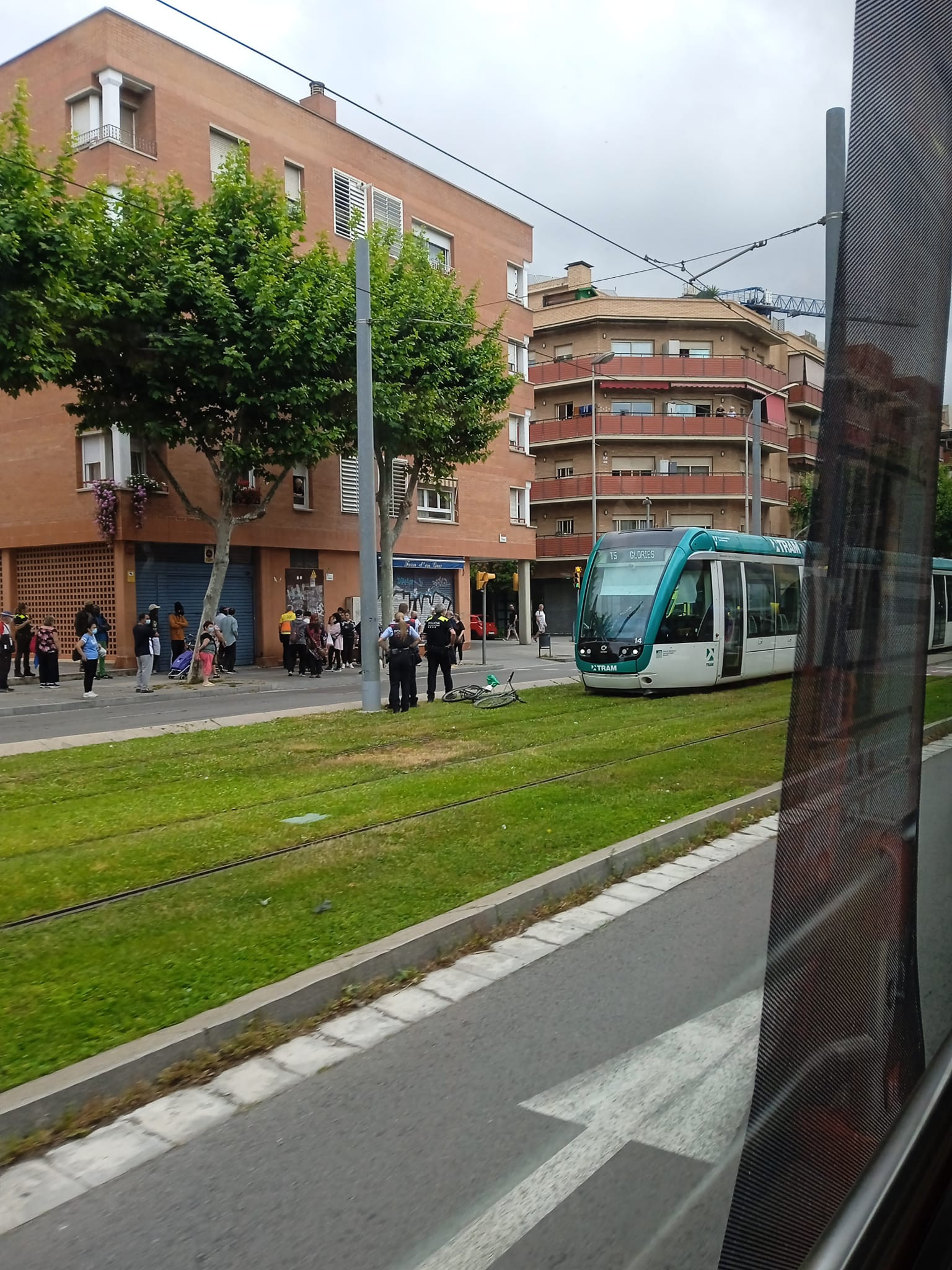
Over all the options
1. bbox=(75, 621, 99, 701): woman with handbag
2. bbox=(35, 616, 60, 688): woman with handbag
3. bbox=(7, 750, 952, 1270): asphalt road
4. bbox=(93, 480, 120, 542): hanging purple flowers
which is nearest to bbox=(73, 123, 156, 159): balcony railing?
bbox=(93, 480, 120, 542): hanging purple flowers

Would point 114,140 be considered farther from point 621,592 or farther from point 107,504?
point 621,592

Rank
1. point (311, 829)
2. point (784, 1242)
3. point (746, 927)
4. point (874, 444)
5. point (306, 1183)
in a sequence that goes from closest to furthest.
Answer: point (784, 1242) → point (874, 444) → point (306, 1183) → point (746, 927) → point (311, 829)

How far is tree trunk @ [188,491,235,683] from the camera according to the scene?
23.1 m

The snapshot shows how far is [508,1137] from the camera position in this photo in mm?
3398

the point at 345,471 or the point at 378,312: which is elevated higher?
the point at 378,312

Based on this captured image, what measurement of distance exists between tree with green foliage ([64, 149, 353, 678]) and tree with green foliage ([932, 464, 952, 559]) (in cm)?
2026

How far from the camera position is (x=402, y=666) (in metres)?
16.1

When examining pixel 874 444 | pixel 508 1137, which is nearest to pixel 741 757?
pixel 508 1137

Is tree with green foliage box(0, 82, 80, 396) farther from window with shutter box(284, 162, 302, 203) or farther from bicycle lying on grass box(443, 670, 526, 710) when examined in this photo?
window with shutter box(284, 162, 302, 203)

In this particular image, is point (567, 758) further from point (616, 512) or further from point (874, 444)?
point (616, 512)

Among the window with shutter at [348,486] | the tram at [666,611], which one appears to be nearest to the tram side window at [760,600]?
the tram at [666,611]

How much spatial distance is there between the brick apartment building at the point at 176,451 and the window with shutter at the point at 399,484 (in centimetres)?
77

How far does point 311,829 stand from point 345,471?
25286 mm

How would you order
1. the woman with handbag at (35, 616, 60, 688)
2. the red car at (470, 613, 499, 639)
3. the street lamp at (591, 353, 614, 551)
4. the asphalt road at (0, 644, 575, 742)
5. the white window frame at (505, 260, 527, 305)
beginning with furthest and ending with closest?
the street lamp at (591, 353, 614, 551) < the red car at (470, 613, 499, 639) < the white window frame at (505, 260, 527, 305) < the woman with handbag at (35, 616, 60, 688) < the asphalt road at (0, 644, 575, 742)
